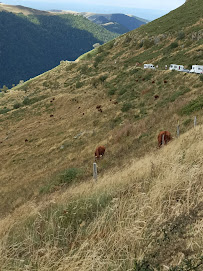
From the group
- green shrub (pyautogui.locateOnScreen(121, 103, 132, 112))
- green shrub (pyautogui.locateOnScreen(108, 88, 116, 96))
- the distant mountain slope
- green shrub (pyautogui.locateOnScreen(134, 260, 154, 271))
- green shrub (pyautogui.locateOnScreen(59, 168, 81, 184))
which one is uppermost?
the distant mountain slope

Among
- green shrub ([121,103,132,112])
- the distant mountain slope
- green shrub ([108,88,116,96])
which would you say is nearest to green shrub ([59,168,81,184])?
green shrub ([121,103,132,112])

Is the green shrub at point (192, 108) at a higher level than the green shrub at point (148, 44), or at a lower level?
lower

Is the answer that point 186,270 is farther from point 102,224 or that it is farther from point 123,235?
point 102,224

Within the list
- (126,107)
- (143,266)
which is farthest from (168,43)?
(143,266)

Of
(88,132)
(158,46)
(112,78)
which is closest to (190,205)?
(88,132)

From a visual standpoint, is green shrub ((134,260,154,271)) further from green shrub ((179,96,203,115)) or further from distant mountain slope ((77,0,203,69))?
distant mountain slope ((77,0,203,69))

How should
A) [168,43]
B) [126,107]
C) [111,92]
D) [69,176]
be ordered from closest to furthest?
[69,176]
[126,107]
[111,92]
[168,43]

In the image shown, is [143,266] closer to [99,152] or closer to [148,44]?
[99,152]

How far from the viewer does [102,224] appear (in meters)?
3.35

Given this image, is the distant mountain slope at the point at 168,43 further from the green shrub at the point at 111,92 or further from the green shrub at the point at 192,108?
the green shrub at the point at 192,108

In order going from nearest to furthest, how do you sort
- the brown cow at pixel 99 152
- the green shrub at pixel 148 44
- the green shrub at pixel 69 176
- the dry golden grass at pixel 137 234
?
the dry golden grass at pixel 137 234, the green shrub at pixel 69 176, the brown cow at pixel 99 152, the green shrub at pixel 148 44

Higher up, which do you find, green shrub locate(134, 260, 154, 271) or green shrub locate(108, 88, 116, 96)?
green shrub locate(134, 260, 154, 271)

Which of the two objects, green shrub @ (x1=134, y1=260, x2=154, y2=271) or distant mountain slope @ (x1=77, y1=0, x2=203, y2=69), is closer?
green shrub @ (x1=134, y1=260, x2=154, y2=271)

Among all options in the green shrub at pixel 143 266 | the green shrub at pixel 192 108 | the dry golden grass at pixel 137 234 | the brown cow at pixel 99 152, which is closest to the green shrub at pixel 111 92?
the green shrub at pixel 192 108
